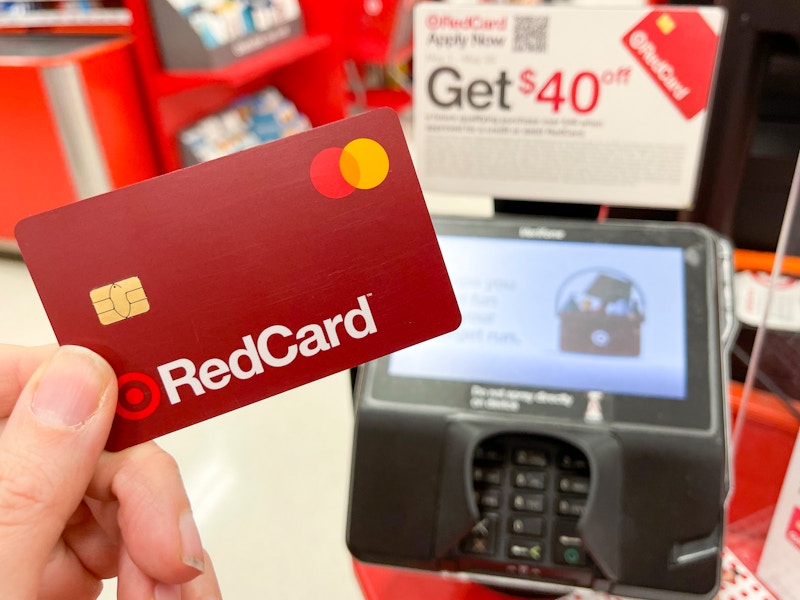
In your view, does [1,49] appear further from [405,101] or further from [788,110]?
[788,110]

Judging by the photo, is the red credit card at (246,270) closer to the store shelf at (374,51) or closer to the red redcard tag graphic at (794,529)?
the red redcard tag graphic at (794,529)

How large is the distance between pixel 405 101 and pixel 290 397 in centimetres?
245

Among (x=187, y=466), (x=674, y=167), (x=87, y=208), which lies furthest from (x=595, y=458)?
(x=187, y=466)

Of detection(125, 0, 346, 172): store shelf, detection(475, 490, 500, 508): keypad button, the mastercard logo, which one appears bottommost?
detection(125, 0, 346, 172): store shelf

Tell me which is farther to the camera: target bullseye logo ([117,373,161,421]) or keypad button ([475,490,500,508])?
keypad button ([475,490,500,508])

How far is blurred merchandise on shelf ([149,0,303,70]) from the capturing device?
2.09m

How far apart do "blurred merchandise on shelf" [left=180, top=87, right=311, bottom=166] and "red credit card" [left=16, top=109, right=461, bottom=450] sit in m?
2.03

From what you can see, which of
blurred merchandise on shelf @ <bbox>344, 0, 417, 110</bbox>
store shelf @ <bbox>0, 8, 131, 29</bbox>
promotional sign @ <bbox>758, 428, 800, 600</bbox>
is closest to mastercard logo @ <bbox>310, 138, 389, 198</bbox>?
promotional sign @ <bbox>758, 428, 800, 600</bbox>

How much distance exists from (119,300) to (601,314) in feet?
1.50

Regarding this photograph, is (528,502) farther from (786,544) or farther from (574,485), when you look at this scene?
(786,544)

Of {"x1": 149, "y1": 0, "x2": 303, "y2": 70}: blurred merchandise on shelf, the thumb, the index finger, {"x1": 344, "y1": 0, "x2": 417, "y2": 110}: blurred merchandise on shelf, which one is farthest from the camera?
{"x1": 344, "y1": 0, "x2": 417, "y2": 110}: blurred merchandise on shelf

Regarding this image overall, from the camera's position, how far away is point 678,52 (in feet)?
2.12

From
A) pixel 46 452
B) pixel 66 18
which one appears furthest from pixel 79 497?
pixel 66 18

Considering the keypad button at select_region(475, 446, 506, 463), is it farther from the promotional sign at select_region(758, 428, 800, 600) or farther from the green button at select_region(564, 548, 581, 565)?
the promotional sign at select_region(758, 428, 800, 600)
